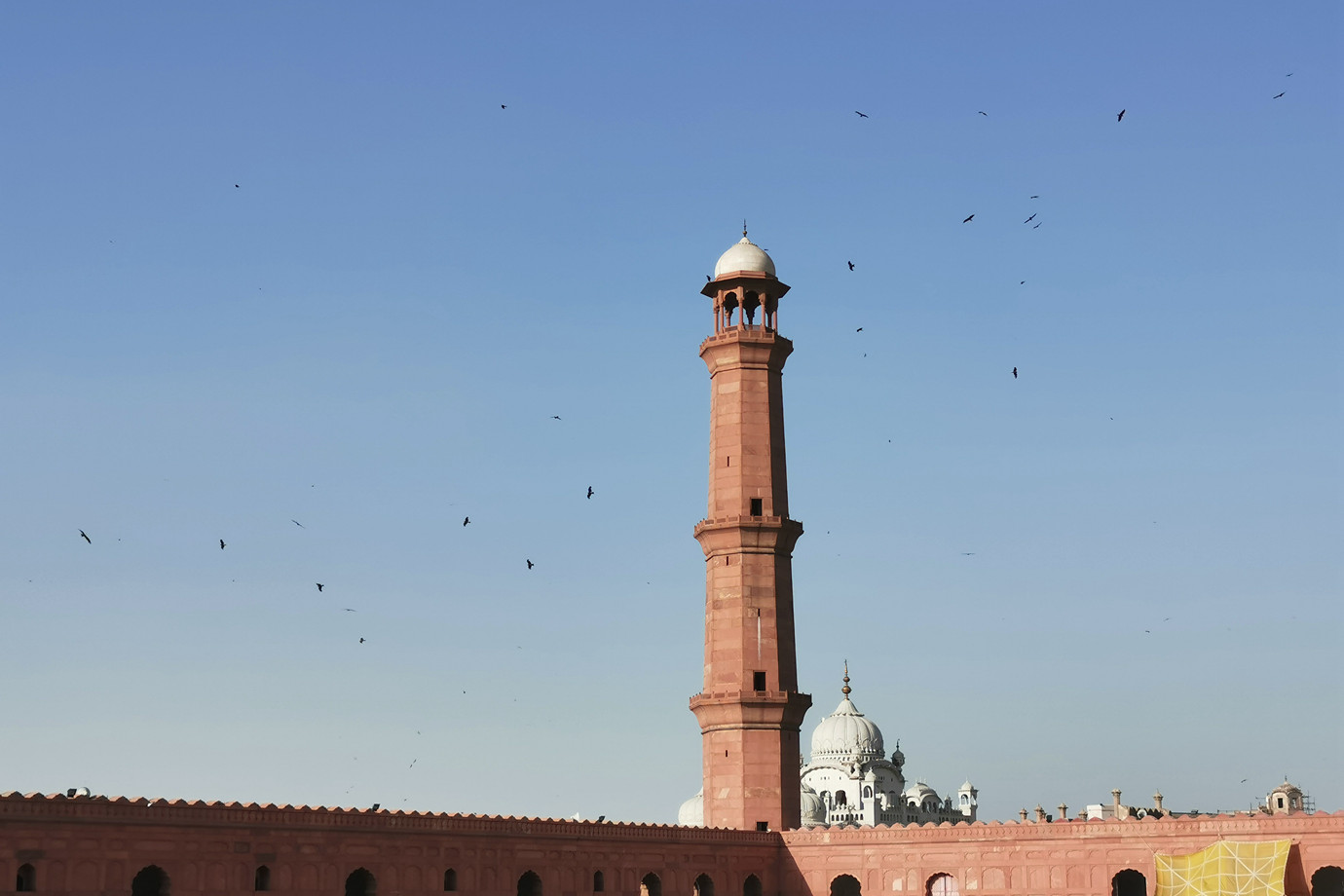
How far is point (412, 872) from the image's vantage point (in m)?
41.8

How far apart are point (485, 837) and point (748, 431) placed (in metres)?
18.0

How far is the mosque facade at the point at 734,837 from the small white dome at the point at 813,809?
49215 millimetres

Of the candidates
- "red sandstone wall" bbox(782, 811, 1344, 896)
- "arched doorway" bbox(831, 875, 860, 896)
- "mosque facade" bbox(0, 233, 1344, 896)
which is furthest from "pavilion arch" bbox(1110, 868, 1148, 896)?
"arched doorway" bbox(831, 875, 860, 896)

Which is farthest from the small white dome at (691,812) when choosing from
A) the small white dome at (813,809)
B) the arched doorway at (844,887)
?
the arched doorway at (844,887)

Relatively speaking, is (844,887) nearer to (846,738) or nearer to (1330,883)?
(1330,883)

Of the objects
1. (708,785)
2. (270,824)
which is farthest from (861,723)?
(270,824)

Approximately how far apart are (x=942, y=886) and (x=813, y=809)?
53573 mm

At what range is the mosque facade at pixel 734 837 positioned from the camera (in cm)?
3703

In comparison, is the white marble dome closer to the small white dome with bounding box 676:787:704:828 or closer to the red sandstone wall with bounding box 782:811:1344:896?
the small white dome with bounding box 676:787:704:828

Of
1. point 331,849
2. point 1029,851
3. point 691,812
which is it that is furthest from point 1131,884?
point 691,812

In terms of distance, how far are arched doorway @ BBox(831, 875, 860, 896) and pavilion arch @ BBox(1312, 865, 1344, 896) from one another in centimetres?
1415

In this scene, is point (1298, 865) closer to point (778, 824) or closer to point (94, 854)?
point (778, 824)

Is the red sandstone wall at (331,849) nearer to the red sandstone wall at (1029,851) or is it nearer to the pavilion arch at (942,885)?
the red sandstone wall at (1029,851)

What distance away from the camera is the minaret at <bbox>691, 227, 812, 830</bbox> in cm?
5319
